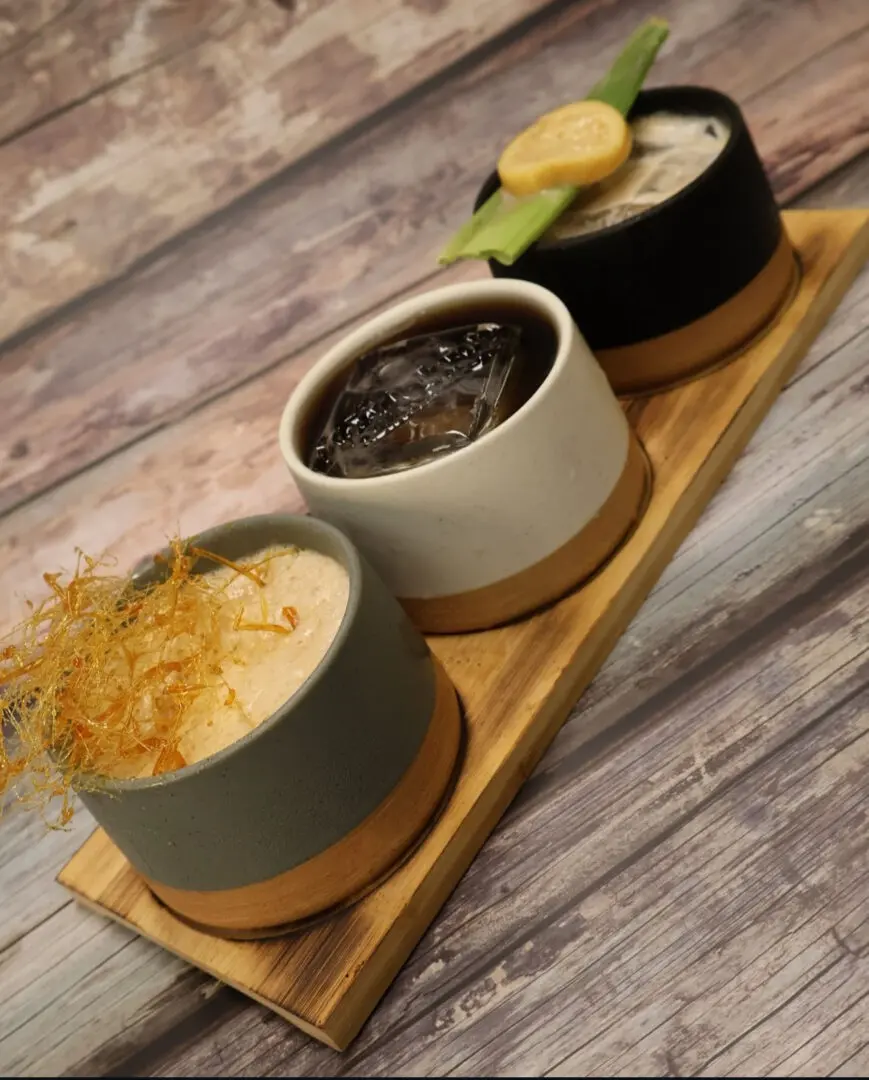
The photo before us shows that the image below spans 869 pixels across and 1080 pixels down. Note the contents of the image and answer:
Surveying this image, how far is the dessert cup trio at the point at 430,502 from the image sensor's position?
0.71 m

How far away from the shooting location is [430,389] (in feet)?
3.01

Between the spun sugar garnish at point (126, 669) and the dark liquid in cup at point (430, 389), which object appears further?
the dark liquid in cup at point (430, 389)

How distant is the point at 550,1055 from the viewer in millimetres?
702

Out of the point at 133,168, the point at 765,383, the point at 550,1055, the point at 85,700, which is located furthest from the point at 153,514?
the point at 550,1055

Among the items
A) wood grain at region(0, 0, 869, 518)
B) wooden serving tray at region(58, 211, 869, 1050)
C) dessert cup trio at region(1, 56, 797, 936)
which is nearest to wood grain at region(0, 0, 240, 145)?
wood grain at region(0, 0, 869, 518)

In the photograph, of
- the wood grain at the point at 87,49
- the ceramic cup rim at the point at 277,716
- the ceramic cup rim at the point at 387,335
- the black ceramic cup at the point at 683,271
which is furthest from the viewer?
the wood grain at the point at 87,49

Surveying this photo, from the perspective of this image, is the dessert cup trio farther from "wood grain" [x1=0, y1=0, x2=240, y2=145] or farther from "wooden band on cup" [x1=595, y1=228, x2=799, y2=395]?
"wood grain" [x1=0, y1=0, x2=240, y2=145]

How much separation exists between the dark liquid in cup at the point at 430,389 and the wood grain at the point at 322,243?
50cm

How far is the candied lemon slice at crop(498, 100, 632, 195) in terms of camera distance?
3.21 ft

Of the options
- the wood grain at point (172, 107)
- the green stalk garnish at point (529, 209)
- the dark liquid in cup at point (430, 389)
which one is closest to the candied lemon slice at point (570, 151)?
the green stalk garnish at point (529, 209)

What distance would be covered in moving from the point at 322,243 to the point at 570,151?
1.96 ft

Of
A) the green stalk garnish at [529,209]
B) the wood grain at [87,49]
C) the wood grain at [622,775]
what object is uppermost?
the wood grain at [87,49]

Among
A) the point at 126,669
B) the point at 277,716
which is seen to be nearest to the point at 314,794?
the point at 277,716

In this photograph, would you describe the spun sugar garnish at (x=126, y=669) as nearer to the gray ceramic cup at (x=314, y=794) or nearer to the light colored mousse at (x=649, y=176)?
the gray ceramic cup at (x=314, y=794)
